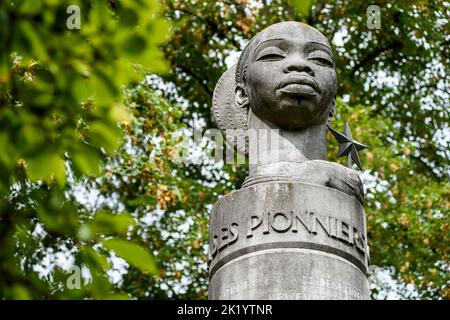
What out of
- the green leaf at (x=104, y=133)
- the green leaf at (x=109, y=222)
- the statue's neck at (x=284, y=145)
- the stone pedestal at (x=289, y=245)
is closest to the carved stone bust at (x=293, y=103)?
the statue's neck at (x=284, y=145)

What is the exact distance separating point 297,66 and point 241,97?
80cm

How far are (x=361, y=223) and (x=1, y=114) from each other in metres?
4.61

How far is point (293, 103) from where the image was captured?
30.2 ft

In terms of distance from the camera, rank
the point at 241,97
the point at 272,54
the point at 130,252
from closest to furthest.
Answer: the point at 130,252 < the point at 272,54 < the point at 241,97

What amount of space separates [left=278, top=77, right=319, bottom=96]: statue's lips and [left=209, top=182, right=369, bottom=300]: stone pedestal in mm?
938

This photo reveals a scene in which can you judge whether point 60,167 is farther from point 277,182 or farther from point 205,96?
point 205,96

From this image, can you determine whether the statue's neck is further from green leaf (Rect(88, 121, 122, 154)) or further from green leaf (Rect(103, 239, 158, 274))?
green leaf (Rect(103, 239, 158, 274))

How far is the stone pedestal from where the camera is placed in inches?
325

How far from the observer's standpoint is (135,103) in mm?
16219

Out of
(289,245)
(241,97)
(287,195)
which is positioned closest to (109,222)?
(289,245)

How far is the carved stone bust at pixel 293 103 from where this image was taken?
901cm

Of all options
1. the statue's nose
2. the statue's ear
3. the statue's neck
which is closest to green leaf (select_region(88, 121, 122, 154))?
the statue's neck

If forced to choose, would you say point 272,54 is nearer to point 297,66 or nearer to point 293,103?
point 297,66

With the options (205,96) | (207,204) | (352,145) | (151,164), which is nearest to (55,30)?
(352,145)
